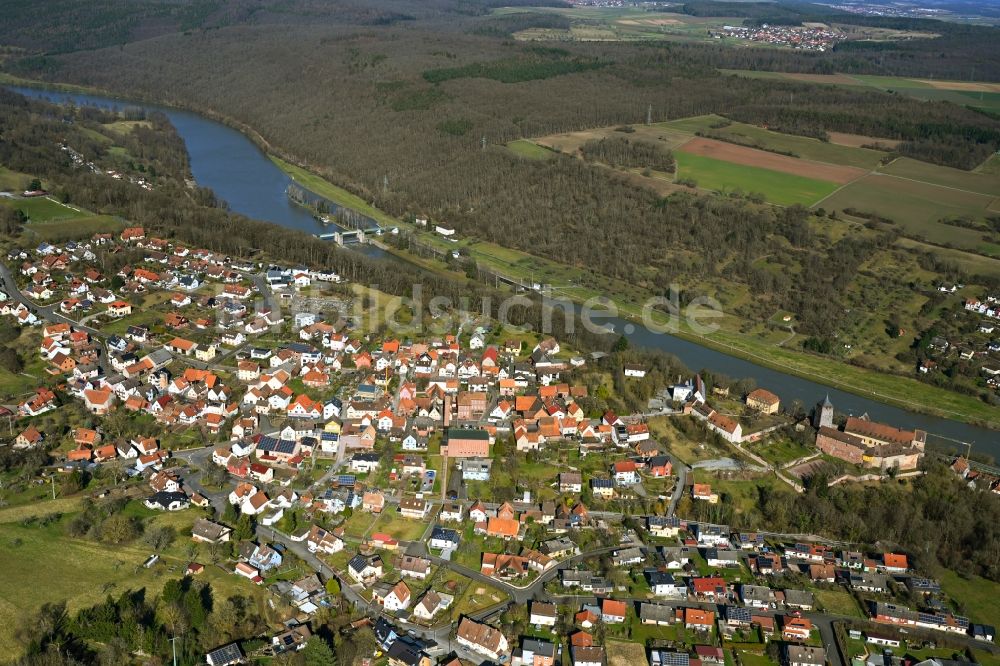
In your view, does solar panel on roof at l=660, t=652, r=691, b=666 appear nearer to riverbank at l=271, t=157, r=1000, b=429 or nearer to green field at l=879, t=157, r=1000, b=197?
riverbank at l=271, t=157, r=1000, b=429

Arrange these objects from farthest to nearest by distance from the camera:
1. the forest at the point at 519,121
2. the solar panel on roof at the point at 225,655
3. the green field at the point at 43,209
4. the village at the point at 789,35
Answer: the village at the point at 789,35 < the green field at the point at 43,209 < the forest at the point at 519,121 < the solar panel on roof at the point at 225,655

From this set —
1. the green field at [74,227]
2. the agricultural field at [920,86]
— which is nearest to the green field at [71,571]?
the green field at [74,227]

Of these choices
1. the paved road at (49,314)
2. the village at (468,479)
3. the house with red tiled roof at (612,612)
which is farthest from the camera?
the paved road at (49,314)

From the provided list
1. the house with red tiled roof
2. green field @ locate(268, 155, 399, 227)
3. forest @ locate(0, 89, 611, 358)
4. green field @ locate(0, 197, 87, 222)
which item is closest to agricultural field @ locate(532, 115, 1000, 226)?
green field @ locate(268, 155, 399, 227)

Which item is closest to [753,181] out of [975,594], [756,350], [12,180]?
[756,350]

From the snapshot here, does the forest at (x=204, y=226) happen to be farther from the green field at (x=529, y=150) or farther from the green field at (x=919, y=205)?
the green field at (x=919, y=205)

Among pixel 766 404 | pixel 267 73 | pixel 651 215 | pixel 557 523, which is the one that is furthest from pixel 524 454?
pixel 267 73
